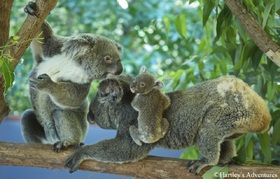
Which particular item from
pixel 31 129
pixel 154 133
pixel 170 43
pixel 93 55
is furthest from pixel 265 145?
pixel 170 43

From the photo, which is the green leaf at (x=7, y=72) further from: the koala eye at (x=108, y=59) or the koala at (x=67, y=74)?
the koala eye at (x=108, y=59)

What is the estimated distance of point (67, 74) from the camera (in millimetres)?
3551

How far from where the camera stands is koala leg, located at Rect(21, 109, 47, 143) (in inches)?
148

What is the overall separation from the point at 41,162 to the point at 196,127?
42.3 inches

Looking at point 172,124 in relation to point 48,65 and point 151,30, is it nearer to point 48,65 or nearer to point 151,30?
point 48,65

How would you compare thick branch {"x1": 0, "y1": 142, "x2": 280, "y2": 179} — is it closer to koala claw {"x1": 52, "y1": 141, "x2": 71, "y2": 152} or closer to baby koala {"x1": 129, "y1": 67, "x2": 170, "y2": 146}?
koala claw {"x1": 52, "y1": 141, "x2": 71, "y2": 152}

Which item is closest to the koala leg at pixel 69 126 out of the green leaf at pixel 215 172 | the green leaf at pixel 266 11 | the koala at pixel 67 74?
the koala at pixel 67 74

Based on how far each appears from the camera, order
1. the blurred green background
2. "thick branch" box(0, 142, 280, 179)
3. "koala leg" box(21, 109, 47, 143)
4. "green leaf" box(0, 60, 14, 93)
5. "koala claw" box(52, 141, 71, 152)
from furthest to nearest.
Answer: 1. "koala leg" box(21, 109, 47, 143)
2. the blurred green background
3. "koala claw" box(52, 141, 71, 152)
4. "thick branch" box(0, 142, 280, 179)
5. "green leaf" box(0, 60, 14, 93)

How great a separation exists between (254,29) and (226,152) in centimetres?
85

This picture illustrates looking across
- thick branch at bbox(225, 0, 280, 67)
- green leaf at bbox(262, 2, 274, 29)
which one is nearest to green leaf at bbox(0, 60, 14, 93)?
thick branch at bbox(225, 0, 280, 67)

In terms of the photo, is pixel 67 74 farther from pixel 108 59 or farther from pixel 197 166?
pixel 197 166

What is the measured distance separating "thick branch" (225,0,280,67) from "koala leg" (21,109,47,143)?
6.10 ft

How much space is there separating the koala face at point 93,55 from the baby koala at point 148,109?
1.53 feet

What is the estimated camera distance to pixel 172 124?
313 centimetres
